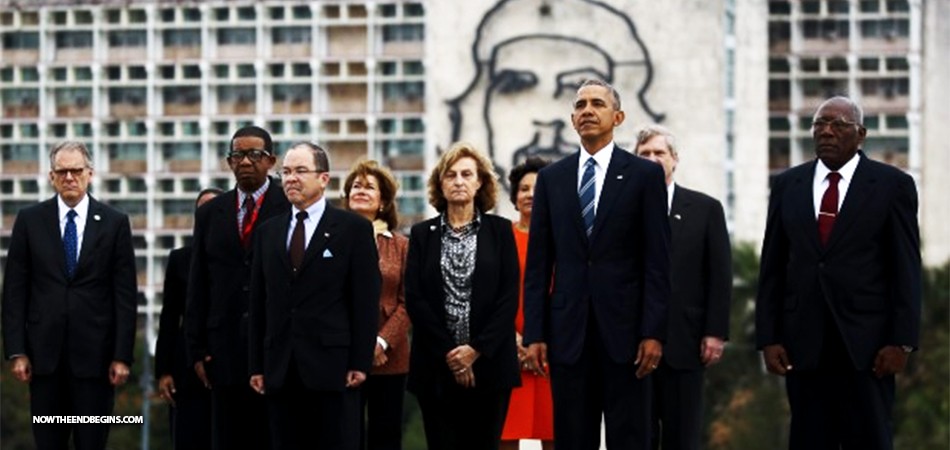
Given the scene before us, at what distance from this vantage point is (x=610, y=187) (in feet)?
48.2

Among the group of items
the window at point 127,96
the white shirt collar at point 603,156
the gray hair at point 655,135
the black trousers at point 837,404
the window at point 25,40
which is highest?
the window at point 25,40

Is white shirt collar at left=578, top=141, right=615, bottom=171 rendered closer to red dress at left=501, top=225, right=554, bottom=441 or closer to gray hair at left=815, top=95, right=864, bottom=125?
gray hair at left=815, top=95, right=864, bottom=125

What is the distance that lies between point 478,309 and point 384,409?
1.18 meters

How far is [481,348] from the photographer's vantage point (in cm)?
1678

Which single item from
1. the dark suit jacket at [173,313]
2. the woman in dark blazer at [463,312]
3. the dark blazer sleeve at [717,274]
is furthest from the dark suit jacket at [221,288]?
the dark blazer sleeve at [717,274]

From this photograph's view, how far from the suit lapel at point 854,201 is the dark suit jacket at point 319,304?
2624 mm

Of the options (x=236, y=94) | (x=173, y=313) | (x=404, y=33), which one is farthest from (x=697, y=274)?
(x=236, y=94)

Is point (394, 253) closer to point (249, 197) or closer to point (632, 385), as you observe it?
point (249, 197)

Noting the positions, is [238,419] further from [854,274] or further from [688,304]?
[854,274]

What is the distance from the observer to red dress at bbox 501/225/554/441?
17.7m

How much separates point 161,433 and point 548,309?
3326 inches

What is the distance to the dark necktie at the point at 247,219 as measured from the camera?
666 inches

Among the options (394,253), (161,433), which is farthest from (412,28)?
(394,253)

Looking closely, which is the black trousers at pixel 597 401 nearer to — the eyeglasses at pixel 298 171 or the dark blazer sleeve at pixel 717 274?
the eyeglasses at pixel 298 171
